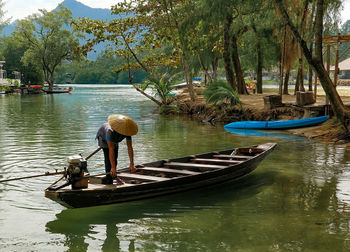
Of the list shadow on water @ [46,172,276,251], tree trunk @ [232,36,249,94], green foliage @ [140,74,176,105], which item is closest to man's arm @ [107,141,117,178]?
shadow on water @ [46,172,276,251]

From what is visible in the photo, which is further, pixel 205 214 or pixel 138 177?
pixel 138 177

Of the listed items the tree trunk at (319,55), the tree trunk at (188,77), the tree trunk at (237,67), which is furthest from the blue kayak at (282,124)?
the tree trunk at (237,67)

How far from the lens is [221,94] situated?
933 inches

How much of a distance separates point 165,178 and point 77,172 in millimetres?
1869

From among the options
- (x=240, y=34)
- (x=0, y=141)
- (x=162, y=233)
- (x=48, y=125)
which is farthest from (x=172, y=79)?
(x=162, y=233)

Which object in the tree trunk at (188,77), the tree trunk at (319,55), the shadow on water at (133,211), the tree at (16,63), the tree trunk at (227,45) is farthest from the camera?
the tree at (16,63)

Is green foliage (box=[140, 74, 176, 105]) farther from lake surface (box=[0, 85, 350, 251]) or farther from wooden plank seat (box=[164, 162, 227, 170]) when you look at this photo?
wooden plank seat (box=[164, 162, 227, 170])

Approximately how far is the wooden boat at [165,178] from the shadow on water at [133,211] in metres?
0.24

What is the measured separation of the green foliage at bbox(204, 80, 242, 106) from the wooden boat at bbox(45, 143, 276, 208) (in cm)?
1226

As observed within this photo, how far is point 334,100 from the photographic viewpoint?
587 inches

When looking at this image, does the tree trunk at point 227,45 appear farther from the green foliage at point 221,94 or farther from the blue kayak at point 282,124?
the blue kayak at point 282,124

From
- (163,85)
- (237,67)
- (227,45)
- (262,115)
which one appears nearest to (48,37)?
(163,85)

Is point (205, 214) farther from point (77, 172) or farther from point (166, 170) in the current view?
point (77, 172)

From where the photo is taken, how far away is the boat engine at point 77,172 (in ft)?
24.0
